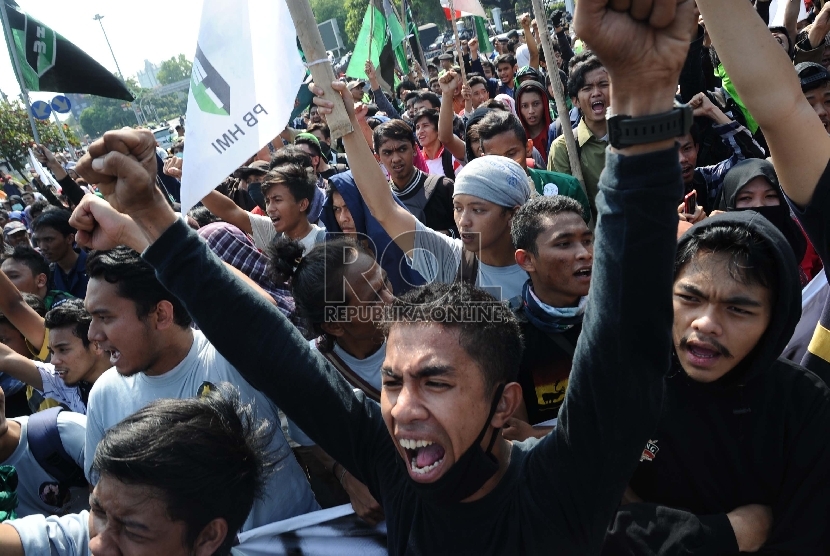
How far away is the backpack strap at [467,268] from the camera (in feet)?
9.54

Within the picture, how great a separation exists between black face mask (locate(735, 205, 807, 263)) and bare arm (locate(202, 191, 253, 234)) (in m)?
3.64

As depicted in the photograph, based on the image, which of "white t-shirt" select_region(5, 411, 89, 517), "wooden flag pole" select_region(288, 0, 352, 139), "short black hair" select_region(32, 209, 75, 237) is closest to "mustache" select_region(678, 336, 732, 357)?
"wooden flag pole" select_region(288, 0, 352, 139)

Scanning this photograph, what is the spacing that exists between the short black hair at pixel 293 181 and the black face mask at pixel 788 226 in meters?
2.76

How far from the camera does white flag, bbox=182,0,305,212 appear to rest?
2.41m

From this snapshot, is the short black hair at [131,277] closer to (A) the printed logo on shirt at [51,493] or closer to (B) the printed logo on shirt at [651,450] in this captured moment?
(A) the printed logo on shirt at [51,493]

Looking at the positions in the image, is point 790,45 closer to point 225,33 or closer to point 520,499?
point 225,33

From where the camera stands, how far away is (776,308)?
5.24 ft

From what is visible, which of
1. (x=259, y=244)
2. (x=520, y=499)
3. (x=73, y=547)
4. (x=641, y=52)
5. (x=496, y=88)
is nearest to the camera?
(x=641, y=52)

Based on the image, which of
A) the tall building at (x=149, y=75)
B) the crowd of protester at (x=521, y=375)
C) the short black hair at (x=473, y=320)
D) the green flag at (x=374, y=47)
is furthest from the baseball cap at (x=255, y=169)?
the tall building at (x=149, y=75)

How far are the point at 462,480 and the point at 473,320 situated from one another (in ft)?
1.26

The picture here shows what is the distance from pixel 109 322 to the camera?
2.39m

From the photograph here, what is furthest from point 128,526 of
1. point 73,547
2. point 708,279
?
point 708,279

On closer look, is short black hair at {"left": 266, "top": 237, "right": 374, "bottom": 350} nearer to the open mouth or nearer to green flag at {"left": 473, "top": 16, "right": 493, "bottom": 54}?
the open mouth

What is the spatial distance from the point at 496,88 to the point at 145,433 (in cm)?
943
